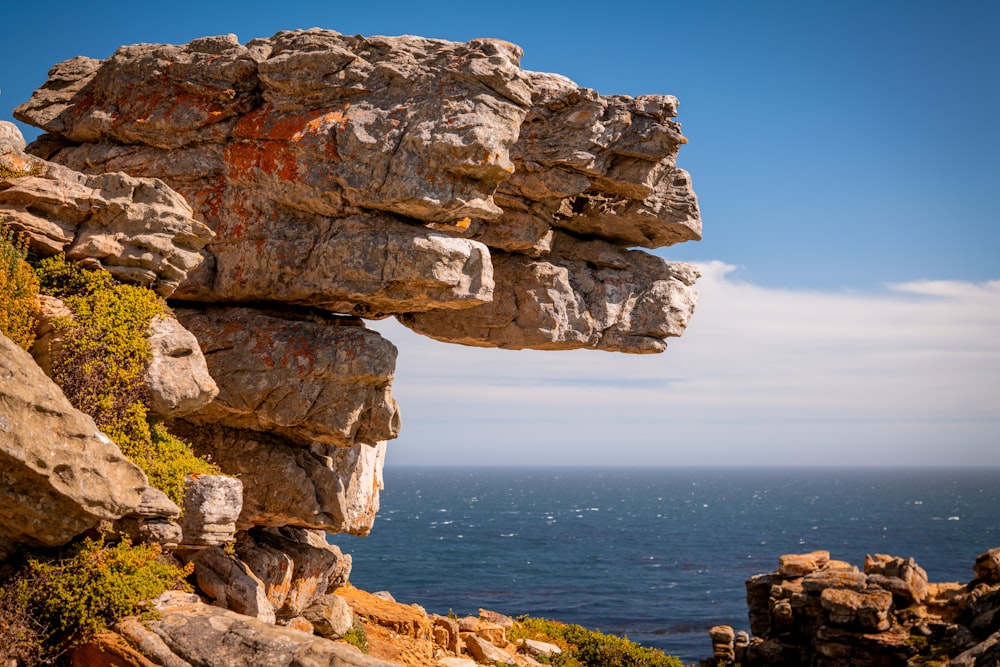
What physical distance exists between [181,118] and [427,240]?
19.6 feet

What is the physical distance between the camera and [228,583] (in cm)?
1513

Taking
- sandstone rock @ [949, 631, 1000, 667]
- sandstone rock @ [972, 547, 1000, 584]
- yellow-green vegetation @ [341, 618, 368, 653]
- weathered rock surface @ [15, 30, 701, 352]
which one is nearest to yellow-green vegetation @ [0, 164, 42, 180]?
weathered rock surface @ [15, 30, 701, 352]

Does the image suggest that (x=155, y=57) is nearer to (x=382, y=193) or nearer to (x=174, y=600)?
(x=382, y=193)

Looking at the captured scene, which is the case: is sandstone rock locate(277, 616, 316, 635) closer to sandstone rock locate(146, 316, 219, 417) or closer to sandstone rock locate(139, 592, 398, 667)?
sandstone rock locate(139, 592, 398, 667)

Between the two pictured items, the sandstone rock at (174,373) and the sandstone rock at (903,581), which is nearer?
the sandstone rock at (174,373)

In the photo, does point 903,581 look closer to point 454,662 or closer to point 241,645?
point 454,662

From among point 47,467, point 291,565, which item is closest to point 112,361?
point 47,467

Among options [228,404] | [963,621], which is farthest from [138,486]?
[963,621]

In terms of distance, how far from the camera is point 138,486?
1143 cm

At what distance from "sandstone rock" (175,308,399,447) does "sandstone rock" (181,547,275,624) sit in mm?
2821

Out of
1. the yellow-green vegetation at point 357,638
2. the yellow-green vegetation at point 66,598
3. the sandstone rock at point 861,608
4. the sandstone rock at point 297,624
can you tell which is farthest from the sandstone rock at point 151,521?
the sandstone rock at point 861,608

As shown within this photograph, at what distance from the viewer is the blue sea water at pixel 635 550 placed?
65625mm

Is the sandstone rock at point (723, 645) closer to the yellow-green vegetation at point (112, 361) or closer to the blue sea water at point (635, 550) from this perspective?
the blue sea water at point (635, 550)

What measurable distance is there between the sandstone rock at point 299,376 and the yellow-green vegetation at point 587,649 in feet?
34.1
